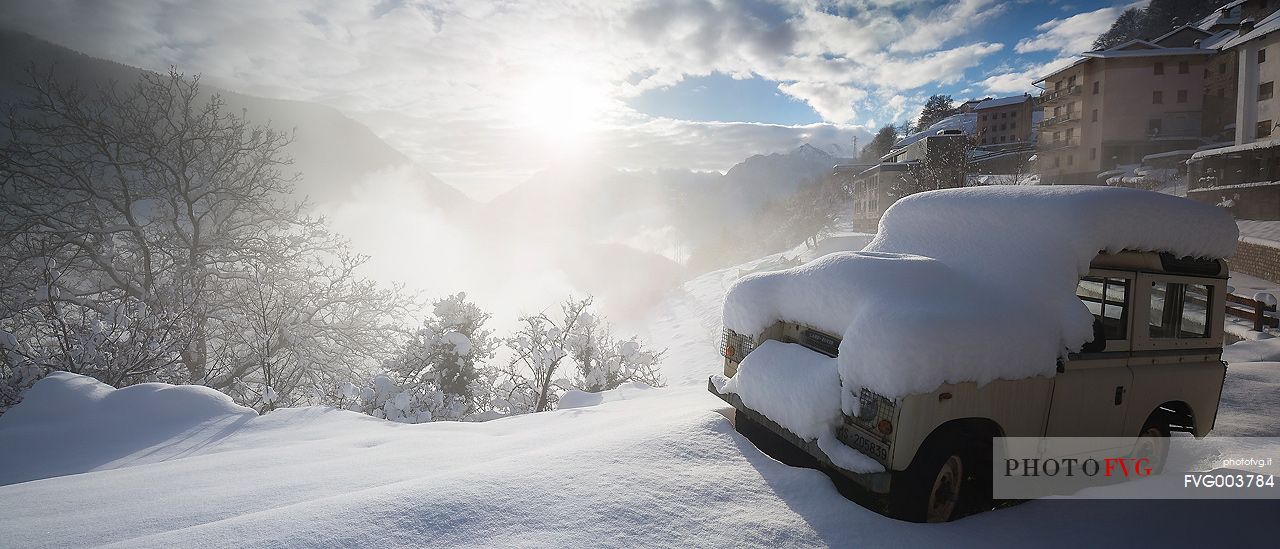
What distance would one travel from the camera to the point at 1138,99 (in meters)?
43.4

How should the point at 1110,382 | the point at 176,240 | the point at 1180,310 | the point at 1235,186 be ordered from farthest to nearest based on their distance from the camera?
the point at 1235,186
the point at 176,240
the point at 1180,310
the point at 1110,382

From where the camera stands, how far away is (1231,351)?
11.5 meters

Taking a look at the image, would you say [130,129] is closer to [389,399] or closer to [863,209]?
[389,399]

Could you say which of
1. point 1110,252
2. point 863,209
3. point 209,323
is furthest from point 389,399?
point 863,209

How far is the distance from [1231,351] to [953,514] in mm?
13696

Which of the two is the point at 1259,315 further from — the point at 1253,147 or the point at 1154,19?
the point at 1154,19

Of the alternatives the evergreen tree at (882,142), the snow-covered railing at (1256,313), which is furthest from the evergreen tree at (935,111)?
the snow-covered railing at (1256,313)

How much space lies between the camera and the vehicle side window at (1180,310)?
4.37 meters

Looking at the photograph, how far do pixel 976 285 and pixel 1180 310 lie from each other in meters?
2.36

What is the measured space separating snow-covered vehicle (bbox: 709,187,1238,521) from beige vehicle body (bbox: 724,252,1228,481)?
1 centimetres

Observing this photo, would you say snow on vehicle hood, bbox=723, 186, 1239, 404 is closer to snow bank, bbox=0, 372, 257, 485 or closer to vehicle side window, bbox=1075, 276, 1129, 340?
vehicle side window, bbox=1075, 276, 1129, 340

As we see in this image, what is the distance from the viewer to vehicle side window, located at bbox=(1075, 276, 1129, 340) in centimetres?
419

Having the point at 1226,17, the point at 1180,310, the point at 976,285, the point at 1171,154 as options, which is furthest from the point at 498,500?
the point at 1226,17

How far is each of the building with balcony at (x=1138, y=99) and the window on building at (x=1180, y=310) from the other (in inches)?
2044
